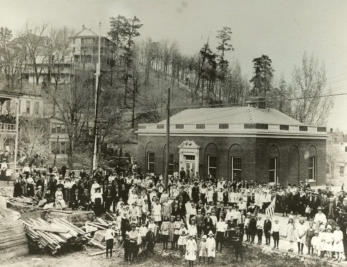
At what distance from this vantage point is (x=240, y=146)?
13055 millimetres

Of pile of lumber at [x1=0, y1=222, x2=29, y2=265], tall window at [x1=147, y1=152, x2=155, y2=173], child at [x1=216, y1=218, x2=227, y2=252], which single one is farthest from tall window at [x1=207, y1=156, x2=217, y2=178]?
pile of lumber at [x1=0, y1=222, x2=29, y2=265]

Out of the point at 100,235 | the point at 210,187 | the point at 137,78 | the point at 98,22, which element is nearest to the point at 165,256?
the point at 100,235

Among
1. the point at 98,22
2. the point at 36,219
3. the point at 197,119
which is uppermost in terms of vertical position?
the point at 98,22

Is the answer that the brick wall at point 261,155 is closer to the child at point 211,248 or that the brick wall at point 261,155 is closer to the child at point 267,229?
the child at point 267,229

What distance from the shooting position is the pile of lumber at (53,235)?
8.55 m

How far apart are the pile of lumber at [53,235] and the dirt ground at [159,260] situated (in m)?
0.19

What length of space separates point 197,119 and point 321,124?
4532mm

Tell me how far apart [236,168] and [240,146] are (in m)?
0.80

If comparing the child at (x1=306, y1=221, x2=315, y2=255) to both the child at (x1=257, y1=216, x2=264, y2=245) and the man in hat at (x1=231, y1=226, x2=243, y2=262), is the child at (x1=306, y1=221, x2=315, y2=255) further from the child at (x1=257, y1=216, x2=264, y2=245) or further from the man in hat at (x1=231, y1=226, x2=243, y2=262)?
the man in hat at (x1=231, y1=226, x2=243, y2=262)

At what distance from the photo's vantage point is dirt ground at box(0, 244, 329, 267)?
7.91m

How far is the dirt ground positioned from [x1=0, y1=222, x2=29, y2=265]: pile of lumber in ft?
0.51

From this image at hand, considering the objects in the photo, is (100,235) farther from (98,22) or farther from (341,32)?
(341,32)

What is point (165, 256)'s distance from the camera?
8320 mm

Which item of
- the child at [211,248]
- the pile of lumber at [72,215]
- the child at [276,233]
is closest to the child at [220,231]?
the child at [211,248]
